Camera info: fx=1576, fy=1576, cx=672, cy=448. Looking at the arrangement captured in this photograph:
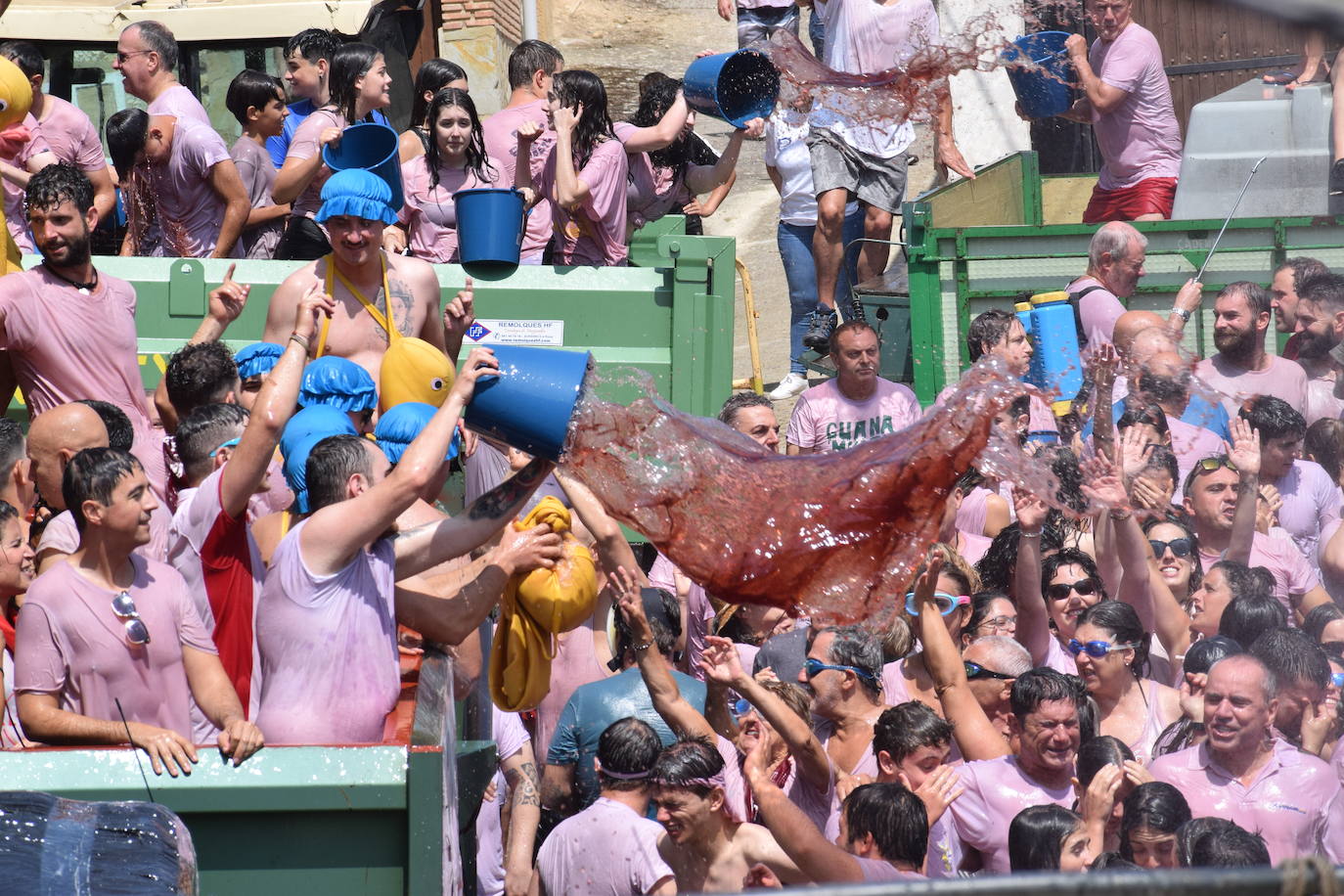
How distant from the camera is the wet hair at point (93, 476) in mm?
3850

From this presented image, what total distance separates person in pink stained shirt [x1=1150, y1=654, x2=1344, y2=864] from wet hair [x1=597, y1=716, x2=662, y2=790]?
1556 mm

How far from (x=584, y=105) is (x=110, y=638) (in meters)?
4.38

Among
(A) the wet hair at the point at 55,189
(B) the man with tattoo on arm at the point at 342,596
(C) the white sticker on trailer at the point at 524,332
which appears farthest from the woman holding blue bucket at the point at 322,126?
(B) the man with tattoo on arm at the point at 342,596

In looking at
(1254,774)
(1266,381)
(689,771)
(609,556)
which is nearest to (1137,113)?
(1266,381)

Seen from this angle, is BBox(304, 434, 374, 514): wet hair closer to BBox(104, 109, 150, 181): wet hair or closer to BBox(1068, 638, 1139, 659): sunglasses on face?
BBox(1068, 638, 1139, 659): sunglasses on face

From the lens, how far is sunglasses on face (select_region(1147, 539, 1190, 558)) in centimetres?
594

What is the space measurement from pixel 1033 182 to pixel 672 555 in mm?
6269

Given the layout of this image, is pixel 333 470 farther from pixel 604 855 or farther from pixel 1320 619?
pixel 1320 619

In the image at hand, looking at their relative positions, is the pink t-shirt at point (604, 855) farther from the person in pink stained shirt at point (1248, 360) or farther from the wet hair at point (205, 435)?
the person in pink stained shirt at point (1248, 360)

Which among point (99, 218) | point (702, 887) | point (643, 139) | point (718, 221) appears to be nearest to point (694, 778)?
point (702, 887)

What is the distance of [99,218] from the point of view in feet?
25.6

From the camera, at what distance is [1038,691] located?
4.75 metres

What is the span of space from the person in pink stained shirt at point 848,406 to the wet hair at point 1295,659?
2228 mm

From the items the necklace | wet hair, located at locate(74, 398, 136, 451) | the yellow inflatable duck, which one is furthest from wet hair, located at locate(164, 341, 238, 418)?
the yellow inflatable duck
